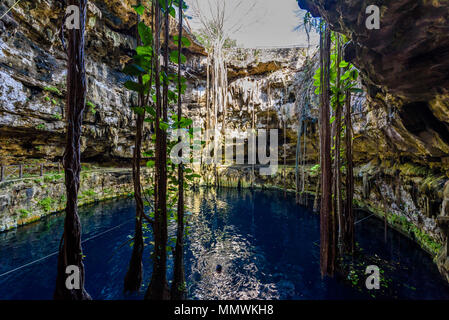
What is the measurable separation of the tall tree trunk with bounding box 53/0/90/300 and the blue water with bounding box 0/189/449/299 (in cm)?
69

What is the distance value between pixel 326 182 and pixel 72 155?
3.33m

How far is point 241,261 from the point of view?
4535 millimetres

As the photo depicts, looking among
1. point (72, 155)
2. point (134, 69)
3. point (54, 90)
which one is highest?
point (54, 90)

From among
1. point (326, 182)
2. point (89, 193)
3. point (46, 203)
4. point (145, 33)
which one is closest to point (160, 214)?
point (145, 33)

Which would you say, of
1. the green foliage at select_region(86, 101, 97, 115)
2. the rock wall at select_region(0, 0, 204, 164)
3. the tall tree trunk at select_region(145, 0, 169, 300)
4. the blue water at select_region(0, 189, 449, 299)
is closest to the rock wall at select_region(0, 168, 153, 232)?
the blue water at select_region(0, 189, 449, 299)

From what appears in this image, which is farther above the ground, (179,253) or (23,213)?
(179,253)

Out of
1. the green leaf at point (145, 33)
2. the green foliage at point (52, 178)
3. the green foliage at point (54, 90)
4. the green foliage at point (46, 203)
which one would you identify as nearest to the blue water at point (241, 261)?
the green foliage at point (46, 203)

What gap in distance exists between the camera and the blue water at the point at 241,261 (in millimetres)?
3324

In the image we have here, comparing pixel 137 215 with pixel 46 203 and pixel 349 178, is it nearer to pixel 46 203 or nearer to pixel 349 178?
pixel 349 178

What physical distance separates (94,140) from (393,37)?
12916mm

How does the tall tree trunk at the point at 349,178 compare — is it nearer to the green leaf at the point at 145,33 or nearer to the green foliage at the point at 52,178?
the green leaf at the point at 145,33

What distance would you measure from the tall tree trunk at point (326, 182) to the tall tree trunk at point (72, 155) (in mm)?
3209

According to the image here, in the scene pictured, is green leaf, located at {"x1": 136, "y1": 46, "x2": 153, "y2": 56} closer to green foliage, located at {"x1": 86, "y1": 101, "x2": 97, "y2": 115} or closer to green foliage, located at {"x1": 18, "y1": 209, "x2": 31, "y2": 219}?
green foliage, located at {"x1": 18, "y1": 209, "x2": 31, "y2": 219}
